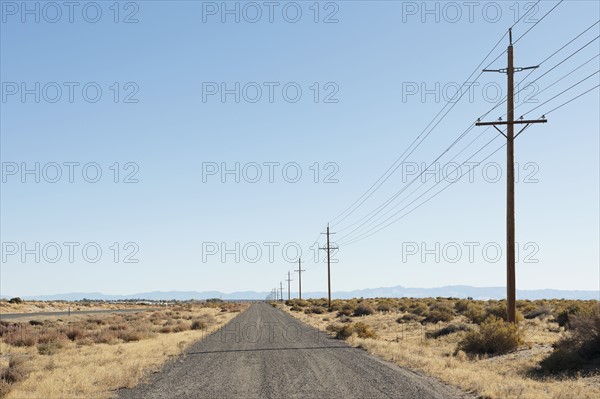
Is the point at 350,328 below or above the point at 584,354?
below

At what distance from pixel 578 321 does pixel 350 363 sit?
808 centimetres

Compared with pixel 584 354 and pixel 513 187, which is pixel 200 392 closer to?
pixel 584 354

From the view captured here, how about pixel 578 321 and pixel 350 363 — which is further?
pixel 350 363

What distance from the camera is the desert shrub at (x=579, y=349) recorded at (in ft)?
59.6

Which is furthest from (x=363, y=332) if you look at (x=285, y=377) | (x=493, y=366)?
(x=285, y=377)

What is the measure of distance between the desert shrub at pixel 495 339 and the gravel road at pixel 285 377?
15.6 feet

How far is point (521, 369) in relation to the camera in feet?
62.3

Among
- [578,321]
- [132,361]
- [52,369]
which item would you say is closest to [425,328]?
[578,321]

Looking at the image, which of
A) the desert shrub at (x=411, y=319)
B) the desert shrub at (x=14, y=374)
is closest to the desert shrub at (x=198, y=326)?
the desert shrub at (x=411, y=319)

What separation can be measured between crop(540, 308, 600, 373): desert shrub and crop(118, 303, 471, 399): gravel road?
421cm

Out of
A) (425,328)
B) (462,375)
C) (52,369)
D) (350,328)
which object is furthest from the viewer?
(425,328)

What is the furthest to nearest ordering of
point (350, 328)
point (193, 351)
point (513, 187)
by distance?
point (350, 328) → point (193, 351) → point (513, 187)

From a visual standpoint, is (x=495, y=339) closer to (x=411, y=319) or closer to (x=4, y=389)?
(x=4, y=389)

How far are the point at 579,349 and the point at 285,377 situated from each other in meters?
9.79
